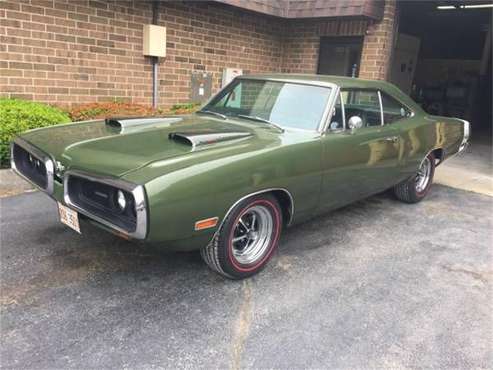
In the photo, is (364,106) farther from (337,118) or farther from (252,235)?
(252,235)

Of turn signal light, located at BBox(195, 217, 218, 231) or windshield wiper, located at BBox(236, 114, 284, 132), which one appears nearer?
turn signal light, located at BBox(195, 217, 218, 231)

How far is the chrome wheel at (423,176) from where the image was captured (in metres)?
5.53

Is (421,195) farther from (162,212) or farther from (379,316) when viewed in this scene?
(162,212)

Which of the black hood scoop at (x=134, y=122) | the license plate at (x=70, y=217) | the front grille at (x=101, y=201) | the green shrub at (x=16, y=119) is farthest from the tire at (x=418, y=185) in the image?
the green shrub at (x=16, y=119)

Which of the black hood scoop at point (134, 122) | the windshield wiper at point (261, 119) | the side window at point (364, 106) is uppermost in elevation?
the side window at point (364, 106)

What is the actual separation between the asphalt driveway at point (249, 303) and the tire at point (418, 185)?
1.08 m

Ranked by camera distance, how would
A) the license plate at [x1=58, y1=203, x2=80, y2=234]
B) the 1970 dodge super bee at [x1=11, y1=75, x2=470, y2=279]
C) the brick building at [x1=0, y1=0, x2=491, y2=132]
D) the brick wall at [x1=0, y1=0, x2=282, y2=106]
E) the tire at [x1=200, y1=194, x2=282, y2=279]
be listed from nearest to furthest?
the 1970 dodge super bee at [x1=11, y1=75, x2=470, y2=279] → the license plate at [x1=58, y1=203, x2=80, y2=234] → the tire at [x1=200, y1=194, x2=282, y2=279] → the brick wall at [x1=0, y1=0, x2=282, y2=106] → the brick building at [x1=0, y1=0, x2=491, y2=132]

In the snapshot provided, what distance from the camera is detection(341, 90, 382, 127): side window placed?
4.11 m

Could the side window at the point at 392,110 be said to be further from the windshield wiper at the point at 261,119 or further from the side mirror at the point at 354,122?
the windshield wiper at the point at 261,119

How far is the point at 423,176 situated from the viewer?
5625mm

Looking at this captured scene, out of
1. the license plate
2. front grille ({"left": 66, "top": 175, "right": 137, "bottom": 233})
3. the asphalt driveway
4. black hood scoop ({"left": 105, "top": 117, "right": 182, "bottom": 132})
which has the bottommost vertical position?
the asphalt driveway

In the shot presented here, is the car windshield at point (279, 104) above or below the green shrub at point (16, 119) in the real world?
above

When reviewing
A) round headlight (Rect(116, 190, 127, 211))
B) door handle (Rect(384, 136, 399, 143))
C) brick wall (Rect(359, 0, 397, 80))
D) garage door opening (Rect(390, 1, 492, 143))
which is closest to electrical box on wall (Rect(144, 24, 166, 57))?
brick wall (Rect(359, 0, 397, 80))

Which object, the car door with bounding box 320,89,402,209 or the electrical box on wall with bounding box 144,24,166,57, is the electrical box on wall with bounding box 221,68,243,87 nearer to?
the electrical box on wall with bounding box 144,24,166,57
